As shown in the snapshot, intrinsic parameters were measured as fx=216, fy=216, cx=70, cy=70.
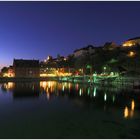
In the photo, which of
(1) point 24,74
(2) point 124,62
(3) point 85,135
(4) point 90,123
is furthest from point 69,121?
(1) point 24,74

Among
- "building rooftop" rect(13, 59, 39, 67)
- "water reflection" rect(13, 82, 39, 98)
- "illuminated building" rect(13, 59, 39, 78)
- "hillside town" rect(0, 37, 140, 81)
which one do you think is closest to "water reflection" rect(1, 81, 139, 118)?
"water reflection" rect(13, 82, 39, 98)

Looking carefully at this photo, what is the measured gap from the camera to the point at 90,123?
21.1 metres

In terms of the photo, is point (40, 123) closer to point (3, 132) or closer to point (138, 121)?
point (3, 132)

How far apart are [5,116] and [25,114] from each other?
2416 mm

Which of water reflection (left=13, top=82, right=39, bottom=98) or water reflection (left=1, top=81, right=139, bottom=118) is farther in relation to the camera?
water reflection (left=13, top=82, right=39, bottom=98)

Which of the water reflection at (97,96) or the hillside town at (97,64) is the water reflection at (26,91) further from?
the hillside town at (97,64)

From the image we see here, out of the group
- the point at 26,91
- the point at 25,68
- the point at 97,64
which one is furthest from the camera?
the point at 25,68

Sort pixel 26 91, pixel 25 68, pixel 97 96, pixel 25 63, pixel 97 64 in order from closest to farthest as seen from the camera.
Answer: pixel 97 96, pixel 26 91, pixel 97 64, pixel 25 68, pixel 25 63

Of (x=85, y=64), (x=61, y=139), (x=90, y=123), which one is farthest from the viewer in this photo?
(x=85, y=64)

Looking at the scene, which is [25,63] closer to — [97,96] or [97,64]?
[97,64]

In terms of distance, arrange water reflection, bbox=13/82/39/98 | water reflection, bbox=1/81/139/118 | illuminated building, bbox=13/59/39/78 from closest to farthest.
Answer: water reflection, bbox=1/81/139/118 → water reflection, bbox=13/82/39/98 → illuminated building, bbox=13/59/39/78

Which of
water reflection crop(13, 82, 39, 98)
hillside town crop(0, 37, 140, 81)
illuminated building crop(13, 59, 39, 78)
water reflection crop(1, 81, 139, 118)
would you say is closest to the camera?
water reflection crop(1, 81, 139, 118)

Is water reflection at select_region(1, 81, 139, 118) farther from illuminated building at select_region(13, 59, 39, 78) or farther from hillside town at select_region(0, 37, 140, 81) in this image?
illuminated building at select_region(13, 59, 39, 78)

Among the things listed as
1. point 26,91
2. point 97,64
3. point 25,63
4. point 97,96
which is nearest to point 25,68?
point 25,63
